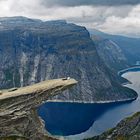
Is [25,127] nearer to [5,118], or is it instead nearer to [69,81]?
[5,118]

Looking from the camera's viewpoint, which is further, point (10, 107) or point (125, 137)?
point (125, 137)

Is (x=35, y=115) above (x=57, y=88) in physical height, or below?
below

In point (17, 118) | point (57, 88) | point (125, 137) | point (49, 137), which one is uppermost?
point (57, 88)

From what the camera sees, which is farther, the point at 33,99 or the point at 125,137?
the point at 125,137

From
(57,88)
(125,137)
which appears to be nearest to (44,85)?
(57,88)

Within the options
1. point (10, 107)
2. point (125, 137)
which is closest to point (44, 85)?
point (10, 107)

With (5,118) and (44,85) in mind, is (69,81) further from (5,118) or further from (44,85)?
(5,118)
